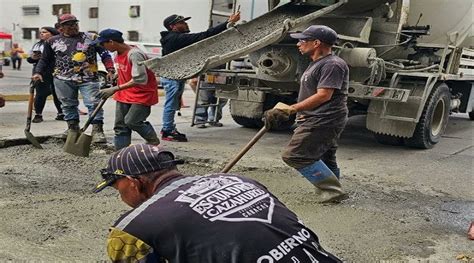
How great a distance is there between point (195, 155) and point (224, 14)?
285 cm

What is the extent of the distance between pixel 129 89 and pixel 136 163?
13.3ft

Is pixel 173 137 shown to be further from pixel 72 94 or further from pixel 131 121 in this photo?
pixel 131 121

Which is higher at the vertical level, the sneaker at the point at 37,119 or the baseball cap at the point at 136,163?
the baseball cap at the point at 136,163

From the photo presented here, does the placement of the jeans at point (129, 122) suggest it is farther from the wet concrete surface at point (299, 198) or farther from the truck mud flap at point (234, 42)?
the truck mud flap at point (234, 42)

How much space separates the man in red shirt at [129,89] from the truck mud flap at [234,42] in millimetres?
197

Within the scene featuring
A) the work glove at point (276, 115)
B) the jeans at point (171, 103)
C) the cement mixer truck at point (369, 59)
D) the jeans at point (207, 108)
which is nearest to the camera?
the work glove at point (276, 115)

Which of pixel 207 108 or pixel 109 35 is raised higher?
pixel 109 35

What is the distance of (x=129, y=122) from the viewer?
5824 millimetres

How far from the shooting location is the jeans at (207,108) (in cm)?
859

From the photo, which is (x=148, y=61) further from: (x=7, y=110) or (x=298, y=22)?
(x=7, y=110)

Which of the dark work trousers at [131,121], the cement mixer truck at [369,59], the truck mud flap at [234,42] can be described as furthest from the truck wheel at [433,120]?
the dark work trousers at [131,121]

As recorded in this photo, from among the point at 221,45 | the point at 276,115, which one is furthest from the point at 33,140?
the point at 276,115

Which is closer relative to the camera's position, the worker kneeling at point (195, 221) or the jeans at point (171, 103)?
the worker kneeling at point (195, 221)

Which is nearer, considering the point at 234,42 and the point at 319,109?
the point at 319,109
